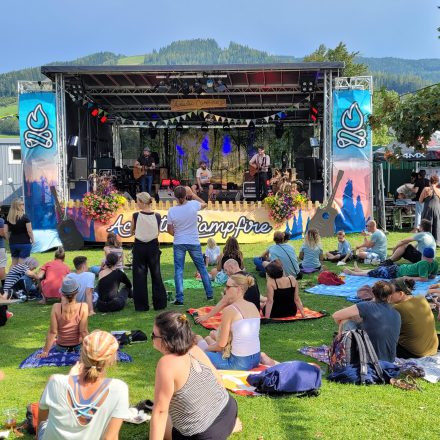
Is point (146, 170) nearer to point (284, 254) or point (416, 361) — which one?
point (284, 254)

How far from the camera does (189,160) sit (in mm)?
23109

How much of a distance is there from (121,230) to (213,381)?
11084mm

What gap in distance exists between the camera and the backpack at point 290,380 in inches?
181

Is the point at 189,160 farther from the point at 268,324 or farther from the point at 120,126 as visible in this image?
the point at 268,324

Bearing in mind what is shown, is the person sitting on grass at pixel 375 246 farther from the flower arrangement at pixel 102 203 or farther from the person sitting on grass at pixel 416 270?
the flower arrangement at pixel 102 203

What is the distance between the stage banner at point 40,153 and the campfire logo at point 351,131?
681 cm

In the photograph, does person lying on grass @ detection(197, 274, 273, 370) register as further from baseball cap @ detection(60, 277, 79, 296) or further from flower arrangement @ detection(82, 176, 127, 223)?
flower arrangement @ detection(82, 176, 127, 223)

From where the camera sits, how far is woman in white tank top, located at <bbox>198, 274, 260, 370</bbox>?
5016mm

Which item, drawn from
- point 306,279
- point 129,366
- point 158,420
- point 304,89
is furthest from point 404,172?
point 158,420

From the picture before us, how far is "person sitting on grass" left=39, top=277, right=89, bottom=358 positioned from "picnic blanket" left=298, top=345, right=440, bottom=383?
82.7 inches

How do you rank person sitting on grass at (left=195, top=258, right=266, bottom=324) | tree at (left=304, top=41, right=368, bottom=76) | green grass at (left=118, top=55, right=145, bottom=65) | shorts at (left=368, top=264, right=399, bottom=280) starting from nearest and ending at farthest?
person sitting on grass at (left=195, top=258, right=266, bottom=324) → shorts at (left=368, top=264, right=399, bottom=280) → tree at (left=304, top=41, right=368, bottom=76) → green grass at (left=118, top=55, right=145, bottom=65)

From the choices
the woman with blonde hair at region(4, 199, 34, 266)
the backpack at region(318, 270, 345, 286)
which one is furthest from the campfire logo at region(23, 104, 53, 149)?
the backpack at region(318, 270, 345, 286)

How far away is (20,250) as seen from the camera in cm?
964

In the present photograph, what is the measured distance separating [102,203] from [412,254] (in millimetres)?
7044
